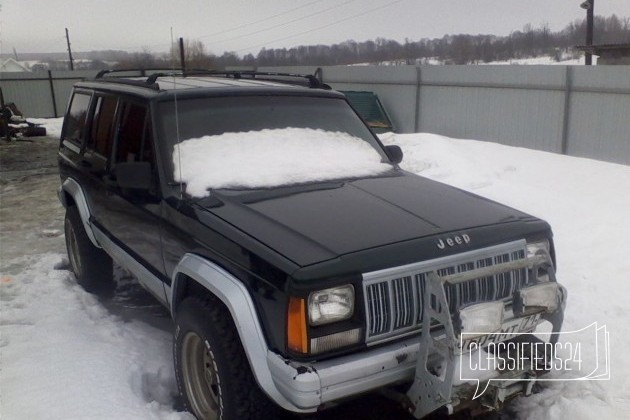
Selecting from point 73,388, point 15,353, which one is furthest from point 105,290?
point 73,388

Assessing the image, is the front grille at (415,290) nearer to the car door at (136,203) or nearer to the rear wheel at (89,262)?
the car door at (136,203)

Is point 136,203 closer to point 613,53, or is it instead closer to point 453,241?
point 453,241

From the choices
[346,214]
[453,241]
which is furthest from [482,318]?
[346,214]

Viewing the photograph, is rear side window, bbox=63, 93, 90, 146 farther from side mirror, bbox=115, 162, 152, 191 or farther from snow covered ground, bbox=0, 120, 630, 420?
side mirror, bbox=115, 162, 152, 191

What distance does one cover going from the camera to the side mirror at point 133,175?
11.4 ft

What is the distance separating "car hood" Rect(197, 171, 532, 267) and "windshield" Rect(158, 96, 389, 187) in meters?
0.51

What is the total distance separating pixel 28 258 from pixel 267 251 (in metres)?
4.79

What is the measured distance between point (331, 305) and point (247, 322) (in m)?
0.40

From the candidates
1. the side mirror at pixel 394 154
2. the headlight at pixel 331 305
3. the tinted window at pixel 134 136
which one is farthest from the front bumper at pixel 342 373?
the side mirror at pixel 394 154

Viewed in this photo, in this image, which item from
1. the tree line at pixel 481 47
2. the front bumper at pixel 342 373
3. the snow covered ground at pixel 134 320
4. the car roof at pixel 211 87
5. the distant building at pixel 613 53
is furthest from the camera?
the tree line at pixel 481 47

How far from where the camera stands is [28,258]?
21.1 ft

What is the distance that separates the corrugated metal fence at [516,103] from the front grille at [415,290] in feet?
35.1

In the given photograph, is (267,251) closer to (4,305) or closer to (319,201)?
(319,201)

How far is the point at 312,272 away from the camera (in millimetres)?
2488
